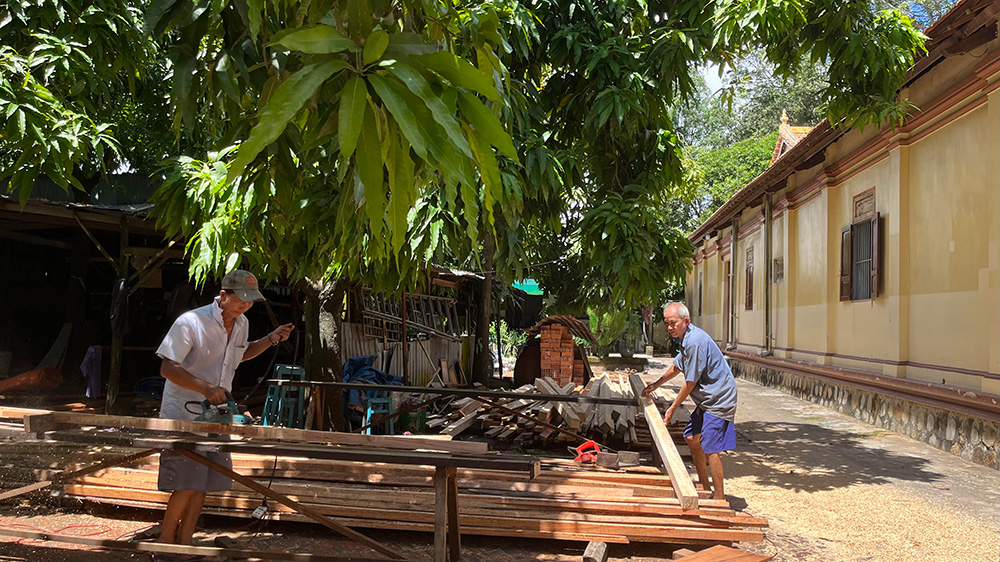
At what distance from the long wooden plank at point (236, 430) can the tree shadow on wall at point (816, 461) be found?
4.42 m

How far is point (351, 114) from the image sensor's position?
1.71 metres

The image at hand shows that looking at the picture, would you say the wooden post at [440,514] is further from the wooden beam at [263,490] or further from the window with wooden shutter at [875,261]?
the window with wooden shutter at [875,261]

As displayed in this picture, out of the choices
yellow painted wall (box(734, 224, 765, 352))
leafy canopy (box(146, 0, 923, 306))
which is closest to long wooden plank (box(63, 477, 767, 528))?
leafy canopy (box(146, 0, 923, 306))

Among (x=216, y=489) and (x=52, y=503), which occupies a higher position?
(x=216, y=489)

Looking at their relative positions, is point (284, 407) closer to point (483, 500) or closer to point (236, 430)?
point (236, 430)

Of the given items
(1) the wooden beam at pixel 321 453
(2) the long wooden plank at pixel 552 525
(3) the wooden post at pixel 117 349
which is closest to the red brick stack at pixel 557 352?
(3) the wooden post at pixel 117 349

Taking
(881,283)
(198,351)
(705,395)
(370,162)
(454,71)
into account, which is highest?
(881,283)

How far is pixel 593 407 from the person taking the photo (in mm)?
9359

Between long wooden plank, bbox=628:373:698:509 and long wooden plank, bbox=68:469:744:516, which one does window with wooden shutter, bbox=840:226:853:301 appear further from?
long wooden plank, bbox=68:469:744:516

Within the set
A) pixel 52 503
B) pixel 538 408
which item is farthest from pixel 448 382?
pixel 52 503

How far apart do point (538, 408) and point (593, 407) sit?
2.43 feet

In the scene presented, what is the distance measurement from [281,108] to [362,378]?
358 inches

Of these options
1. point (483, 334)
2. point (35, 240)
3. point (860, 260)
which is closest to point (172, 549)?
point (35, 240)

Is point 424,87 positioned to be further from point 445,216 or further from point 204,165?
point 204,165
